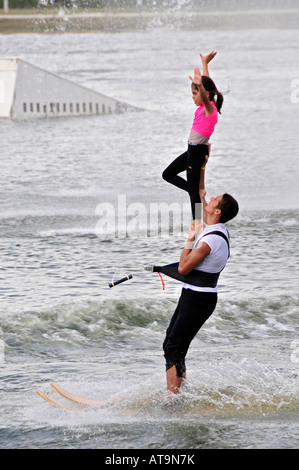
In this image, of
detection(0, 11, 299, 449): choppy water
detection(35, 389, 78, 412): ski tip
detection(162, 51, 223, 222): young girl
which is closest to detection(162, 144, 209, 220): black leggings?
detection(162, 51, 223, 222): young girl

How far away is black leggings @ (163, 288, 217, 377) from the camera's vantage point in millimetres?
5656

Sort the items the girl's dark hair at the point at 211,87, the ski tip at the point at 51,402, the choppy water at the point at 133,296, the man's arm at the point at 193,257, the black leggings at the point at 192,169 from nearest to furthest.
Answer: the man's arm at the point at 193,257
the choppy water at the point at 133,296
the ski tip at the point at 51,402
the girl's dark hair at the point at 211,87
the black leggings at the point at 192,169

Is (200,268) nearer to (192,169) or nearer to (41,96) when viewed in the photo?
(192,169)

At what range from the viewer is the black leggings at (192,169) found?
24.9ft

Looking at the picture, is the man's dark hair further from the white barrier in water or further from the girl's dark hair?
the white barrier in water

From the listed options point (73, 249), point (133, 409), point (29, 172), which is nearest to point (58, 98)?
point (29, 172)

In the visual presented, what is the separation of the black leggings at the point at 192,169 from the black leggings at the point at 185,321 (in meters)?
1.86

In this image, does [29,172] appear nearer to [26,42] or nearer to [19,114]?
[19,114]

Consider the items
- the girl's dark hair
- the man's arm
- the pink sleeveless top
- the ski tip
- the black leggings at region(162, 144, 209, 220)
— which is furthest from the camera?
the black leggings at region(162, 144, 209, 220)

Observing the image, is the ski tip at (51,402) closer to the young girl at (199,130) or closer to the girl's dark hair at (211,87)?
the young girl at (199,130)

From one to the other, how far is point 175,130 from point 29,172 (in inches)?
227

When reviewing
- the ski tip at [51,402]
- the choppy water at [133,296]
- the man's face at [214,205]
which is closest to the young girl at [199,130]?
the choppy water at [133,296]

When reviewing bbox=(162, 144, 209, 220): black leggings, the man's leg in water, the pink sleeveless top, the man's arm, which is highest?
the pink sleeveless top

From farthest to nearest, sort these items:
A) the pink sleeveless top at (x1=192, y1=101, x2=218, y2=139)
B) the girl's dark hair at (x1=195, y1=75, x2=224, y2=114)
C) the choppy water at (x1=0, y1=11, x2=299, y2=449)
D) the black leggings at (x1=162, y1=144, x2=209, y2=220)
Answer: the black leggings at (x1=162, y1=144, x2=209, y2=220)
the pink sleeveless top at (x1=192, y1=101, x2=218, y2=139)
the girl's dark hair at (x1=195, y1=75, x2=224, y2=114)
the choppy water at (x1=0, y1=11, x2=299, y2=449)
